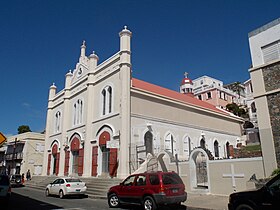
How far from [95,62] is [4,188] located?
16.9 metres

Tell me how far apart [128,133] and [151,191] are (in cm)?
960

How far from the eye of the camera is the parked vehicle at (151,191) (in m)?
10.4

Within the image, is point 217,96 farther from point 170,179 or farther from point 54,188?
point 170,179

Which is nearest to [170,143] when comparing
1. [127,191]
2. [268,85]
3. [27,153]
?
[268,85]

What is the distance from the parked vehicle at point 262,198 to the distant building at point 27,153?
37316mm

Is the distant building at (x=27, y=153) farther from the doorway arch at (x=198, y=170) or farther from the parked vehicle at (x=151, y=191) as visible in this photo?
the parked vehicle at (x=151, y=191)

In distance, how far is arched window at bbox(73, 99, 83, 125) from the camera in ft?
90.9

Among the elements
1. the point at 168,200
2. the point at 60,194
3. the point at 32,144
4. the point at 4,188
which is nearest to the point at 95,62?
the point at 60,194

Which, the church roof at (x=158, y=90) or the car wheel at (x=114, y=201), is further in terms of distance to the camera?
the church roof at (x=158, y=90)

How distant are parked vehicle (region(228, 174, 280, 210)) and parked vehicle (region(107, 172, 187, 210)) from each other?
3407 mm

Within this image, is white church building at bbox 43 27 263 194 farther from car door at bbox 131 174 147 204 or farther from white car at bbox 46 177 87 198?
car door at bbox 131 174 147 204

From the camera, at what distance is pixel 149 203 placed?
1057 cm

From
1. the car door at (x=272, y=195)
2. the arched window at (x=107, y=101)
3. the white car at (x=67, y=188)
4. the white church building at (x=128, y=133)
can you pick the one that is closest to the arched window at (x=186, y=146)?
the white church building at (x=128, y=133)

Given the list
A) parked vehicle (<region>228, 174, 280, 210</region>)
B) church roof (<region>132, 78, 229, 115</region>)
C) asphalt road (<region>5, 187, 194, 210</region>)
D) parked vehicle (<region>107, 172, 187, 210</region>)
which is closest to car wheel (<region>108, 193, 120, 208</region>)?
parked vehicle (<region>107, 172, 187, 210</region>)
